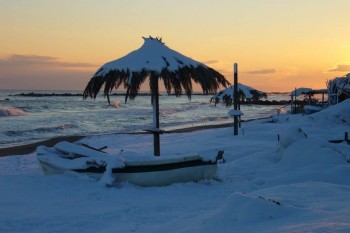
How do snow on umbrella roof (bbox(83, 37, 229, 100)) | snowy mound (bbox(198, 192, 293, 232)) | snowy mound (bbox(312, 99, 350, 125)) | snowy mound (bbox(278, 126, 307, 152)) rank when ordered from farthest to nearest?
snowy mound (bbox(312, 99, 350, 125)) → snowy mound (bbox(278, 126, 307, 152)) → snow on umbrella roof (bbox(83, 37, 229, 100)) → snowy mound (bbox(198, 192, 293, 232))

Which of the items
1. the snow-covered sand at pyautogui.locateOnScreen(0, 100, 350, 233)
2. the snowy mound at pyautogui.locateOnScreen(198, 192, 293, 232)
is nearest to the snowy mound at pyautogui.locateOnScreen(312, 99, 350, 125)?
the snow-covered sand at pyautogui.locateOnScreen(0, 100, 350, 233)

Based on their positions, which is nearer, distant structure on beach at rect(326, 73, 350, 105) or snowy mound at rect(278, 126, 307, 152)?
snowy mound at rect(278, 126, 307, 152)

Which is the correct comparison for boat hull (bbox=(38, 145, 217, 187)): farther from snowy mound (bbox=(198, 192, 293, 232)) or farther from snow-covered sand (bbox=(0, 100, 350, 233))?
snowy mound (bbox=(198, 192, 293, 232))

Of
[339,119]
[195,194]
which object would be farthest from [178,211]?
[339,119]

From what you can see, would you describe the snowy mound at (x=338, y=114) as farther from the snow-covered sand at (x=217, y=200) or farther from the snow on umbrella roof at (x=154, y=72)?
the snow on umbrella roof at (x=154, y=72)

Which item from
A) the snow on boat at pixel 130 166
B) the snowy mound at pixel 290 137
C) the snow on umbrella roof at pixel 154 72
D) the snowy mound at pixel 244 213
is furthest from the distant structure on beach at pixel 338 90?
the snowy mound at pixel 244 213

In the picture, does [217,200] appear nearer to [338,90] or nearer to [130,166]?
[130,166]

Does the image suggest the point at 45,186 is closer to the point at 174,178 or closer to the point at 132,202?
the point at 132,202

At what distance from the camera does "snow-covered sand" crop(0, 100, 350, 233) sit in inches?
182

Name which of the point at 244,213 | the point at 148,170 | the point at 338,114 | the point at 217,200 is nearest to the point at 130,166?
the point at 148,170

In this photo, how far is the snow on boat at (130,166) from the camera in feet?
26.7

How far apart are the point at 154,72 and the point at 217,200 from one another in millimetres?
3374

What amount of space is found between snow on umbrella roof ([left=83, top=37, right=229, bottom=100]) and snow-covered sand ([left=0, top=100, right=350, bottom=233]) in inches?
88.9

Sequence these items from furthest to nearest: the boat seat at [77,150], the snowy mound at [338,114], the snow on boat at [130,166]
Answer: the snowy mound at [338,114], the boat seat at [77,150], the snow on boat at [130,166]
